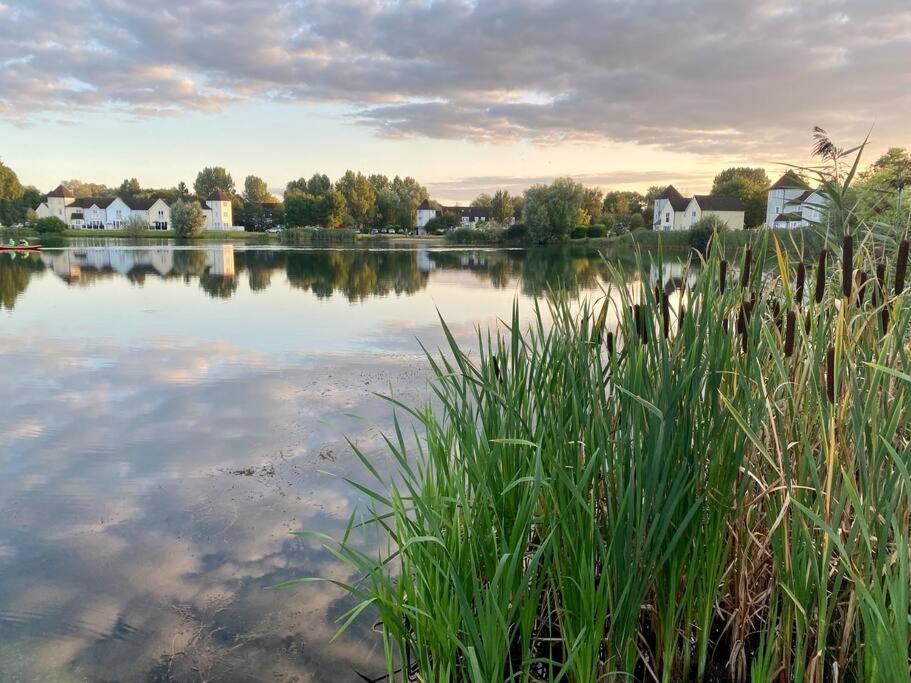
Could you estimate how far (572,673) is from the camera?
254cm

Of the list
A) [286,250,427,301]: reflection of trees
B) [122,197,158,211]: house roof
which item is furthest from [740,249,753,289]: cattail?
[122,197,158,211]: house roof

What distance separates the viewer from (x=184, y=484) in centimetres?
586

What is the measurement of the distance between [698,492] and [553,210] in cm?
5822

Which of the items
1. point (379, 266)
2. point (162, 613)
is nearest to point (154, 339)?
point (162, 613)

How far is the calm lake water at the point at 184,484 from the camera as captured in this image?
3604mm

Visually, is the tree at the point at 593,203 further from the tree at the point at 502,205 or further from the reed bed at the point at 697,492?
the reed bed at the point at 697,492

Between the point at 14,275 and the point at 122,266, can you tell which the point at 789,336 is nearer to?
the point at 14,275

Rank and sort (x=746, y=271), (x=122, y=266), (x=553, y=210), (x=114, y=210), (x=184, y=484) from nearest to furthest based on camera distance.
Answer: (x=746, y=271) < (x=184, y=484) < (x=122, y=266) < (x=553, y=210) < (x=114, y=210)

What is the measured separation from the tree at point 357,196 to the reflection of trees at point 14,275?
199ft

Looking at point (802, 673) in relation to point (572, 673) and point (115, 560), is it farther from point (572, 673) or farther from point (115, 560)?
point (115, 560)

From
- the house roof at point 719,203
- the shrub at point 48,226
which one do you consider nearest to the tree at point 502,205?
the house roof at point 719,203

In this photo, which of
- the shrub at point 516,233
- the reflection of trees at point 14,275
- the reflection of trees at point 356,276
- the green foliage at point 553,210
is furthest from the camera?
the shrub at point 516,233

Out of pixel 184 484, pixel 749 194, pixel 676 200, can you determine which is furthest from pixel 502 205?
pixel 184 484

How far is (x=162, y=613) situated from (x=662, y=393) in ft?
11.3
